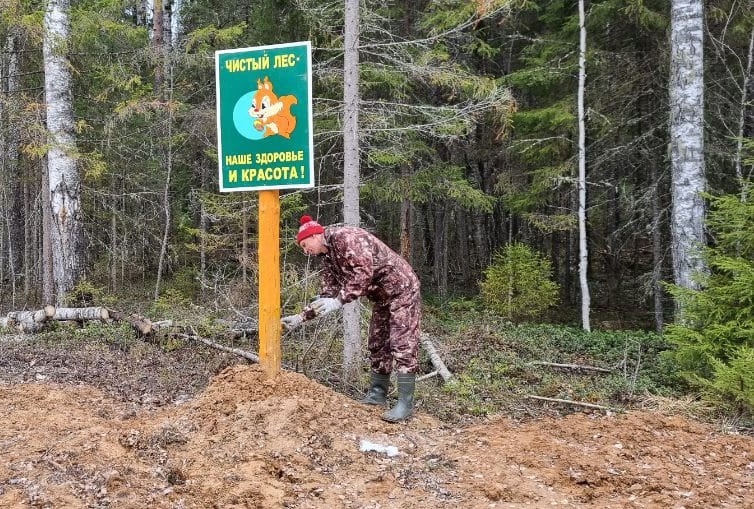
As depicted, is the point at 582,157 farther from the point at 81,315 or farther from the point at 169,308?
the point at 81,315

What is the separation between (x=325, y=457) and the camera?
13.2 ft

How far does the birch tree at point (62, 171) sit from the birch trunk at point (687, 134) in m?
10.6

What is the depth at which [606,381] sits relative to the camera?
297 inches

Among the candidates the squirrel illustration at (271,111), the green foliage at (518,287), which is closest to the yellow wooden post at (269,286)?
the squirrel illustration at (271,111)

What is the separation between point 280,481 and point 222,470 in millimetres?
408

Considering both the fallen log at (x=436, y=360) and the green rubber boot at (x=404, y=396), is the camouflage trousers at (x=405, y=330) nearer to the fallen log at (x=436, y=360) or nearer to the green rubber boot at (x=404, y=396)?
the green rubber boot at (x=404, y=396)

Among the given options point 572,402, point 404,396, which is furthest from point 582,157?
point 404,396

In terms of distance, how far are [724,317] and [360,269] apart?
4.63 m

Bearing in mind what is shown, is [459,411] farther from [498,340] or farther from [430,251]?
[430,251]

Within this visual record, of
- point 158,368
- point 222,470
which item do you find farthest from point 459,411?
point 158,368

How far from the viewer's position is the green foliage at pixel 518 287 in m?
13.6

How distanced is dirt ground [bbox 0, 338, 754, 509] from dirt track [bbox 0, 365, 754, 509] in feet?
0.04

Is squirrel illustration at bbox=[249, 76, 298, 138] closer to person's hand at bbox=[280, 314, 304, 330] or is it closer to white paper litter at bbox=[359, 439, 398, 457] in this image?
→ person's hand at bbox=[280, 314, 304, 330]

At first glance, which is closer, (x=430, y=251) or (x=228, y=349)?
(x=228, y=349)
